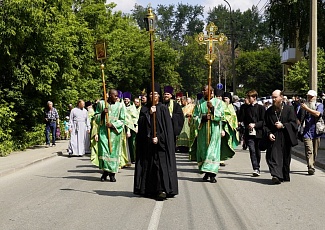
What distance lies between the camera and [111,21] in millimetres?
39562

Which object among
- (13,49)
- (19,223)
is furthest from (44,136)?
(19,223)

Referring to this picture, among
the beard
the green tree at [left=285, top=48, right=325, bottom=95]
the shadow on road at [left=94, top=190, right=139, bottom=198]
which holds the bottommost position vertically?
the shadow on road at [left=94, top=190, right=139, bottom=198]

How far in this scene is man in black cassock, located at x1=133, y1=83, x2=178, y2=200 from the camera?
9.36 meters

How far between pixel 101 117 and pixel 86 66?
15.9 meters

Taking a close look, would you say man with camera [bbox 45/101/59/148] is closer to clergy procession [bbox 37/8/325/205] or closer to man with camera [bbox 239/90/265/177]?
clergy procession [bbox 37/8/325/205]

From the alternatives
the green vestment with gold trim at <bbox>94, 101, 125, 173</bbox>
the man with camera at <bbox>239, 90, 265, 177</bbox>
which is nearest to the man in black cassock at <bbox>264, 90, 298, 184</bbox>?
the man with camera at <bbox>239, 90, 265, 177</bbox>

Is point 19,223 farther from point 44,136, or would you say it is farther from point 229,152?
point 44,136

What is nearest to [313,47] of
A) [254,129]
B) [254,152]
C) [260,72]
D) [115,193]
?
[254,129]

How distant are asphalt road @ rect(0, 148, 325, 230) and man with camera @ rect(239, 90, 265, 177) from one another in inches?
15.7

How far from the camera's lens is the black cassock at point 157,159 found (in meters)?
9.36

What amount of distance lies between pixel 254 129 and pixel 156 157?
3939 mm

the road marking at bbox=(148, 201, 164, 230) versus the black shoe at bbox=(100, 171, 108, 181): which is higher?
the black shoe at bbox=(100, 171, 108, 181)

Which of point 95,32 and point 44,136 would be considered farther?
point 95,32

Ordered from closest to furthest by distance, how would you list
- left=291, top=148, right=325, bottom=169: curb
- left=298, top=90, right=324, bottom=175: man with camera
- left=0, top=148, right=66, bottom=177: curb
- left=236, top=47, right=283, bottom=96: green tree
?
left=298, top=90, right=324, bottom=175: man with camera → left=0, top=148, right=66, bottom=177: curb → left=291, top=148, right=325, bottom=169: curb → left=236, top=47, right=283, bottom=96: green tree
